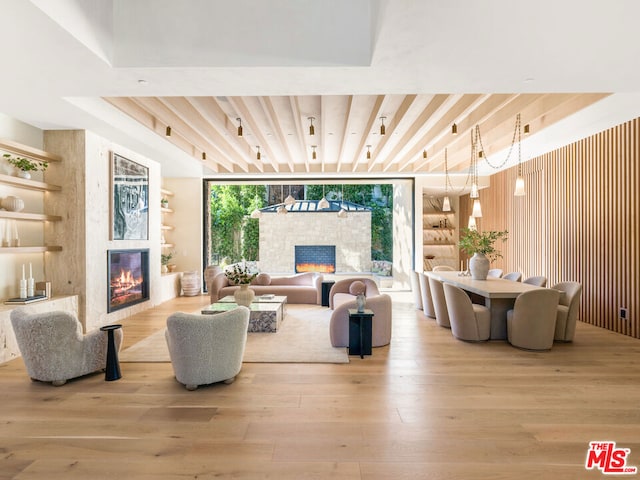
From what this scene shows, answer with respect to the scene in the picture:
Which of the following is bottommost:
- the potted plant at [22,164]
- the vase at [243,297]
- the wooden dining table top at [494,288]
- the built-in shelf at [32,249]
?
the vase at [243,297]

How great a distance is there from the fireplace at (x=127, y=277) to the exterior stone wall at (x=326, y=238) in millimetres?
5153

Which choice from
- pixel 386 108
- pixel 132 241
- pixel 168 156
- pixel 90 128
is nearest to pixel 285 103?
pixel 386 108

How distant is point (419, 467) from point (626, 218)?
16.3ft

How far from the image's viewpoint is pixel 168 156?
721 cm

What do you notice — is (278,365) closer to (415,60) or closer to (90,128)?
(415,60)

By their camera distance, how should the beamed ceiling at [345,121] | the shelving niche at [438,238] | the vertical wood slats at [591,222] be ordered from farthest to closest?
the shelving niche at [438,238] < the vertical wood slats at [591,222] < the beamed ceiling at [345,121]

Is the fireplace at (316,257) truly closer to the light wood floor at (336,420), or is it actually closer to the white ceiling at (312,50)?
the white ceiling at (312,50)

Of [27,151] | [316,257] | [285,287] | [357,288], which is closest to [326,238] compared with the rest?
[316,257]

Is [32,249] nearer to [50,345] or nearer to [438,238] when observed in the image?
[50,345]

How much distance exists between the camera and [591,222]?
18.8ft

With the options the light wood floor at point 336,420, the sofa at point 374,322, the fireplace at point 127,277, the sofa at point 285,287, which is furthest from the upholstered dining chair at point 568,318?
the fireplace at point 127,277

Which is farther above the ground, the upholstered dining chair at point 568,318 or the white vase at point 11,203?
the white vase at point 11,203

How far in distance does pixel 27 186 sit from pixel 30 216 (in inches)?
15.8

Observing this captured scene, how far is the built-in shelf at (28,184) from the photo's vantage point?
432 centimetres
